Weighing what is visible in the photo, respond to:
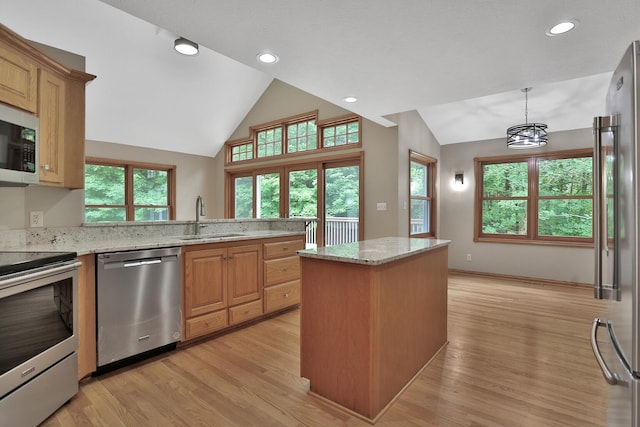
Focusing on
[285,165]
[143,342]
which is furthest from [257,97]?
[143,342]

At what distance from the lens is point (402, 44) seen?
7.41 ft

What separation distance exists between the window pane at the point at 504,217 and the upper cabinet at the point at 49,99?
600 centimetres

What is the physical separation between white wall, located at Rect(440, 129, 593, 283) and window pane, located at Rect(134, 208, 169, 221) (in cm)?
554

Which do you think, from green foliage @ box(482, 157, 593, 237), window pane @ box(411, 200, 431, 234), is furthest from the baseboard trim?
window pane @ box(411, 200, 431, 234)

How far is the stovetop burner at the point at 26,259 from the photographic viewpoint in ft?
5.23

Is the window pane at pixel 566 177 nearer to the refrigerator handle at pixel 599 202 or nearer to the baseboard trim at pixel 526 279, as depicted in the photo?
the baseboard trim at pixel 526 279

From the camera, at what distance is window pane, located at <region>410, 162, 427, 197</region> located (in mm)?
5414

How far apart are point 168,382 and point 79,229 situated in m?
1.41

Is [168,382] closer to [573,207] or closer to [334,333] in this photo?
[334,333]

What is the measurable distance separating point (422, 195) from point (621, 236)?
4820mm

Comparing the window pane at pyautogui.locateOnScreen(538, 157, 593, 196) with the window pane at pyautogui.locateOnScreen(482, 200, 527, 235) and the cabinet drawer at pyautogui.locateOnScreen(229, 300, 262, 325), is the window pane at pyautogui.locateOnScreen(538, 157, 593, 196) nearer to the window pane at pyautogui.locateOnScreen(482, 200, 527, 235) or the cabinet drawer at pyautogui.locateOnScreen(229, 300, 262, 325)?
the window pane at pyautogui.locateOnScreen(482, 200, 527, 235)

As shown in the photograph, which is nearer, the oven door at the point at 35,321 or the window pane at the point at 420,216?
the oven door at the point at 35,321

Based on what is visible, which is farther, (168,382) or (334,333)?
(168,382)


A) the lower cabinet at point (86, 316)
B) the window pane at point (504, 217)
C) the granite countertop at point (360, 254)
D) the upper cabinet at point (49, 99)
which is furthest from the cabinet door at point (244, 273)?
the window pane at point (504, 217)
